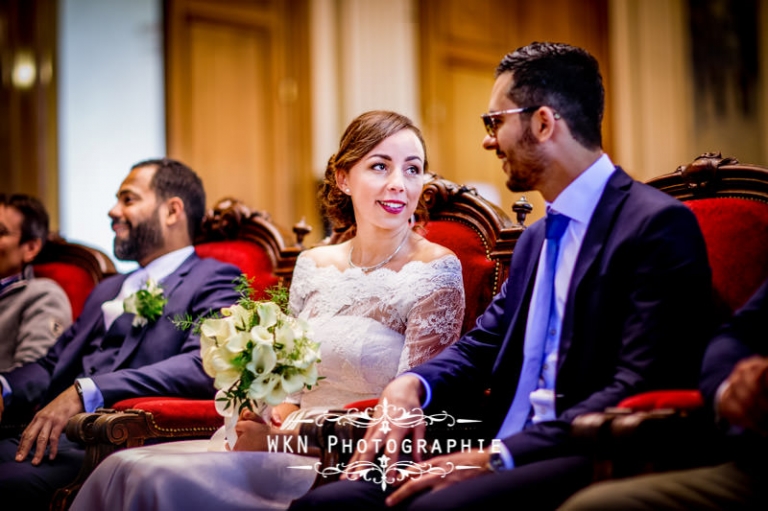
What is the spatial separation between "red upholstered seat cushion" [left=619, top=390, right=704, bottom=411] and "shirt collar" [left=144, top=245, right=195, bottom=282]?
2408mm

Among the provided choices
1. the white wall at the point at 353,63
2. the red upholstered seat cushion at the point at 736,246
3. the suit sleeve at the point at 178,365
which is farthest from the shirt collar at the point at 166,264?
the white wall at the point at 353,63

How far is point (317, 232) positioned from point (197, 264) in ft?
10.7

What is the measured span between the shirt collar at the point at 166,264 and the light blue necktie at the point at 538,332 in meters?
1.98

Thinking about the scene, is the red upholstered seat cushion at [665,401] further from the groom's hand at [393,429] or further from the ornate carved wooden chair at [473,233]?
the ornate carved wooden chair at [473,233]

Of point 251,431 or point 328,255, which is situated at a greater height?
point 328,255

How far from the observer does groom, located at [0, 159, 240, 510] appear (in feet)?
10.1

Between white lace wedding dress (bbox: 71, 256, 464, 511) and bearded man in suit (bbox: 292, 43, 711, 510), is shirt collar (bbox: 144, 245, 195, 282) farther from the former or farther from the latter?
bearded man in suit (bbox: 292, 43, 711, 510)

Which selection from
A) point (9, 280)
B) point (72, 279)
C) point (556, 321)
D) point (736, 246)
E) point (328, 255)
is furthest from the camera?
point (72, 279)

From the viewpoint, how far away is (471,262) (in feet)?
9.57

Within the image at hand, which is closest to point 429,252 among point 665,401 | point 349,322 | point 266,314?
point 349,322

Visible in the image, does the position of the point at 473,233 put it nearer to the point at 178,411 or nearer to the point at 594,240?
the point at 594,240

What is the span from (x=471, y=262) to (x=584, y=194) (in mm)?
837

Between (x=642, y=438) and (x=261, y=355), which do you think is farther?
(x=261, y=355)

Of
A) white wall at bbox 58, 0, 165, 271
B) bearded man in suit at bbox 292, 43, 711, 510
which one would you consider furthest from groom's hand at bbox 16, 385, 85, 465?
white wall at bbox 58, 0, 165, 271
